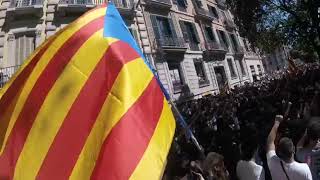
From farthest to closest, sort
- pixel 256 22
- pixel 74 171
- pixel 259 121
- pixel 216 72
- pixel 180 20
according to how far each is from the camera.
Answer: pixel 216 72, pixel 180 20, pixel 256 22, pixel 259 121, pixel 74 171

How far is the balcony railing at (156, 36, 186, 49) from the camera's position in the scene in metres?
21.0

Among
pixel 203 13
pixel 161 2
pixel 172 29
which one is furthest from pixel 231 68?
pixel 161 2

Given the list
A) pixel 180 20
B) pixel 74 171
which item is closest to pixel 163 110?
pixel 74 171

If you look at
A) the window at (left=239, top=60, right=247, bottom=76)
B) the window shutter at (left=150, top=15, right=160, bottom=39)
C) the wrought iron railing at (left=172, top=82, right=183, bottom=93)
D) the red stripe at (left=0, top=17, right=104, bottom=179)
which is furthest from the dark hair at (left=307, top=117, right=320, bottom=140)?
the window at (left=239, top=60, right=247, bottom=76)

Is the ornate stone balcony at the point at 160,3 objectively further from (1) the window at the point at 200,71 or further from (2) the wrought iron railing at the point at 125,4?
(1) the window at the point at 200,71

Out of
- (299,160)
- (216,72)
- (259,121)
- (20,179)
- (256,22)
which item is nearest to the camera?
(20,179)

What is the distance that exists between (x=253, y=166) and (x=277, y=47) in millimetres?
19135

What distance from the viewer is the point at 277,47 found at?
72.1 feet

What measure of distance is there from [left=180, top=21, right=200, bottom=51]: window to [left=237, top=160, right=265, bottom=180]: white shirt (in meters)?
20.2

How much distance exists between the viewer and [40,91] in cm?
323

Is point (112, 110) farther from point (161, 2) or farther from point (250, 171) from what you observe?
point (161, 2)

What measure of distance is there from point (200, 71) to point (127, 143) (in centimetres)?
2217

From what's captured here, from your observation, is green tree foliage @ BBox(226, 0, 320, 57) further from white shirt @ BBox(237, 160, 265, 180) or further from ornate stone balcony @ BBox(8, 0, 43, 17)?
white shirt @ BBox(237, 160, 265, 180)

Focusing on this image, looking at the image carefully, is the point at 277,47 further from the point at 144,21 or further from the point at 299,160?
the point at 299,160
